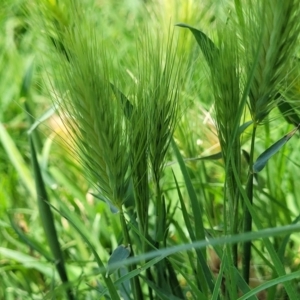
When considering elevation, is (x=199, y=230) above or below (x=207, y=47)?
below

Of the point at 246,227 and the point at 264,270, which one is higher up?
the point at 246,227

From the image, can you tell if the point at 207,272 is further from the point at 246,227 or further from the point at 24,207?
the point at 24,207

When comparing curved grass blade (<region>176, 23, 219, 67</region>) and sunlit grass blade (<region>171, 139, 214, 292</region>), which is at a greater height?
curved grass blade (<region>176, 23, 219, 67</region>)

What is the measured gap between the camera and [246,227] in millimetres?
680

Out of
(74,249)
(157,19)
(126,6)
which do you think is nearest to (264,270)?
(74,249)

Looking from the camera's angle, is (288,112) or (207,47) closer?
(207,47)

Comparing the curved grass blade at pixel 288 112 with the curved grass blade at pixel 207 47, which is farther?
the curved grass blade at pixel 288 112

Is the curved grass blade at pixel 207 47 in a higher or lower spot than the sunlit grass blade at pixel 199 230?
higher

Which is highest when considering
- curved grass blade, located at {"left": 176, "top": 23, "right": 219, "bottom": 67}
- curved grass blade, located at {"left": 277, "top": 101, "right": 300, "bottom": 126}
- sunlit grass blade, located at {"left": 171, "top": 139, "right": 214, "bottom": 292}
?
curved grass blade, located at {"left": 176, "top": 23, "right": 219, "bottom": 67}

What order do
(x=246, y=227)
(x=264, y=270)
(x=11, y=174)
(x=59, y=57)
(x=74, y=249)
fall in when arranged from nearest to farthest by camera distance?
(x=59, y=57)
(x=246, y=227)
(x=264, y=270)
(x=74, y=249)
(x=11, y=174)

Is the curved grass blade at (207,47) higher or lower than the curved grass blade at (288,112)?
higher

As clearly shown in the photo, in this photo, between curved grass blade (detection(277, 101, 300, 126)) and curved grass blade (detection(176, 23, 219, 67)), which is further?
curved grass blade (detection(277, 101, 300, 126))

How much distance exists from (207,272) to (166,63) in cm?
22

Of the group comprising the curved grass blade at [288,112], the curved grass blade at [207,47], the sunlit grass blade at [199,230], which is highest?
the curved grass blade at [207,47]
